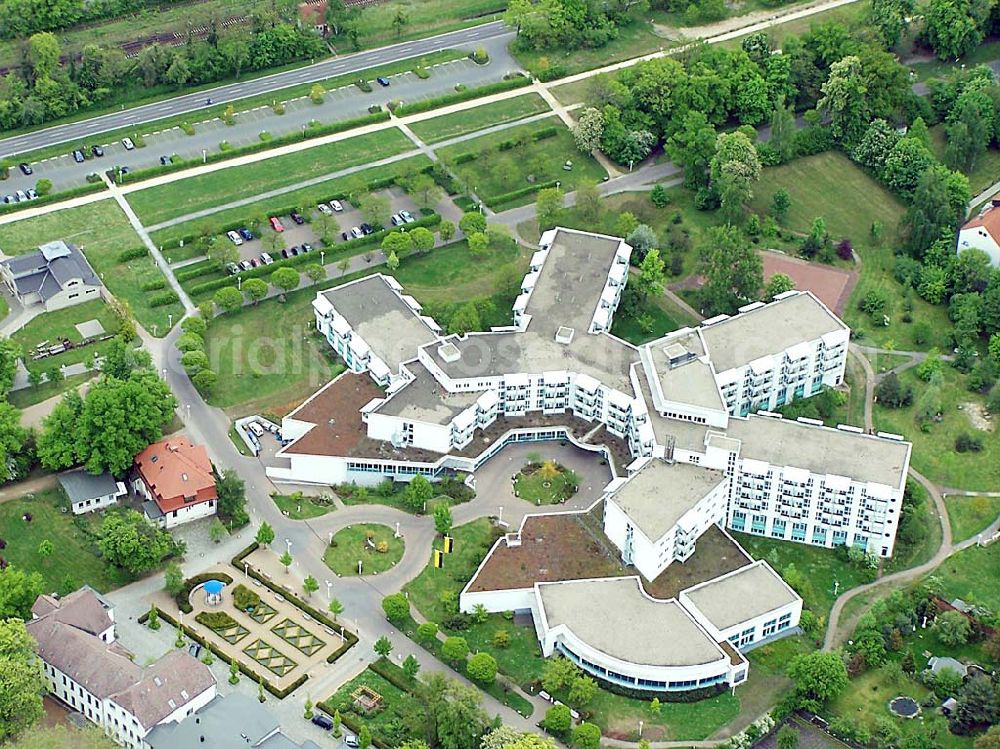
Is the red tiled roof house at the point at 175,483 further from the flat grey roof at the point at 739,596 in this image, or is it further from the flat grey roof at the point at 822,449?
the flat grey roof at the point at 822,449

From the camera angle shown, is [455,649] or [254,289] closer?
[455,649]

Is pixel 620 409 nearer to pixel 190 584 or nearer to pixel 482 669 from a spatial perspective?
pixel 482 669

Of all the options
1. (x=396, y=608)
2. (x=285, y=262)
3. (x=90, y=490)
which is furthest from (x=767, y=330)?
(x=90, y=490)

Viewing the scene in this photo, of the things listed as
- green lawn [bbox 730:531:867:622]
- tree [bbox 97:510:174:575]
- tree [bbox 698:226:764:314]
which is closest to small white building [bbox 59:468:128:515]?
tree [bbox 97:510:174:575]

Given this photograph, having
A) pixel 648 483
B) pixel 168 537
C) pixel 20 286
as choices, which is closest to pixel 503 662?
pixel 648 483

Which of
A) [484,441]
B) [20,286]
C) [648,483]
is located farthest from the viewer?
[20,286]

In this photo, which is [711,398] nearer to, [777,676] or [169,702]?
[777,676]

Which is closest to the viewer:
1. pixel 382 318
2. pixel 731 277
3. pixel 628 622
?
pixel 628 622
